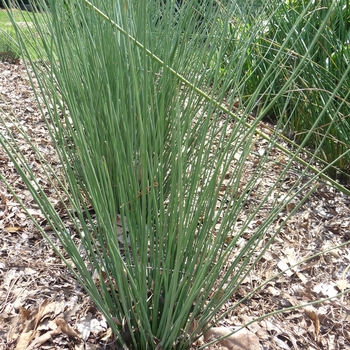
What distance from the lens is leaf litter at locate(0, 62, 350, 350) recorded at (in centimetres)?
101

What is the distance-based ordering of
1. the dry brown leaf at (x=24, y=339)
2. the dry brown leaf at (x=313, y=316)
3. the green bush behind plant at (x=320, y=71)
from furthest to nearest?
the green bush behind plant at (x=320, y=71)
the dry brown leaf at (x=313, y=316)
the dry brown leaf at (x=24, y=339)

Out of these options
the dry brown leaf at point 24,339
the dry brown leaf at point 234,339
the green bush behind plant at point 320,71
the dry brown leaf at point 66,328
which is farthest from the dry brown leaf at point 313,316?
the dry brown leaf at point 24,339

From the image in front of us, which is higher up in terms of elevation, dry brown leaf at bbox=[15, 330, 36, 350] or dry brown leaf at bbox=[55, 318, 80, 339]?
dry brown leaf at bbox=[15, 330, 36, 350]

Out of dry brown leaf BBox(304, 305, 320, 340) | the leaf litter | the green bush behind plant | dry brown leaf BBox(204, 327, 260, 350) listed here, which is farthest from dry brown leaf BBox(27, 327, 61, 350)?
the green bush behind plant

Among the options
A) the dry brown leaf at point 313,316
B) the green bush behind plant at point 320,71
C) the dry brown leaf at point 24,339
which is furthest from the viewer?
the green bush behind plant at point 320,71

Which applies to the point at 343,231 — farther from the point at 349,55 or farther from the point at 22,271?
the point at 22,271

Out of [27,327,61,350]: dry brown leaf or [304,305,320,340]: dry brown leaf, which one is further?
[304,305,320,340]: dry brown leaf

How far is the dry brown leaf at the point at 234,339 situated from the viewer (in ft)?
3.25

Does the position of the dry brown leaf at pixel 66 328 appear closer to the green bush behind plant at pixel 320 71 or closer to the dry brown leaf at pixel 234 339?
the dry brown leaf at pixel 234 339

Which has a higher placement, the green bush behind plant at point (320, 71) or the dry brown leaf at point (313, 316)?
the green bush behind plant at point (320, 71)

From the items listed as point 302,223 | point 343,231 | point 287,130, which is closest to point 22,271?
point 302,223

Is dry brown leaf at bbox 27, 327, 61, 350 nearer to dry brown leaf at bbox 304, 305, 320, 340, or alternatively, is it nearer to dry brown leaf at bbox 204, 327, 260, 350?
dry brown leaf at bbox 204, 327, 260, 350

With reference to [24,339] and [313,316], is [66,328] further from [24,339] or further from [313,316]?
[313,316]

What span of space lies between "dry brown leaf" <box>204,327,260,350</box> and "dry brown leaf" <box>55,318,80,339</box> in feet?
1.08
